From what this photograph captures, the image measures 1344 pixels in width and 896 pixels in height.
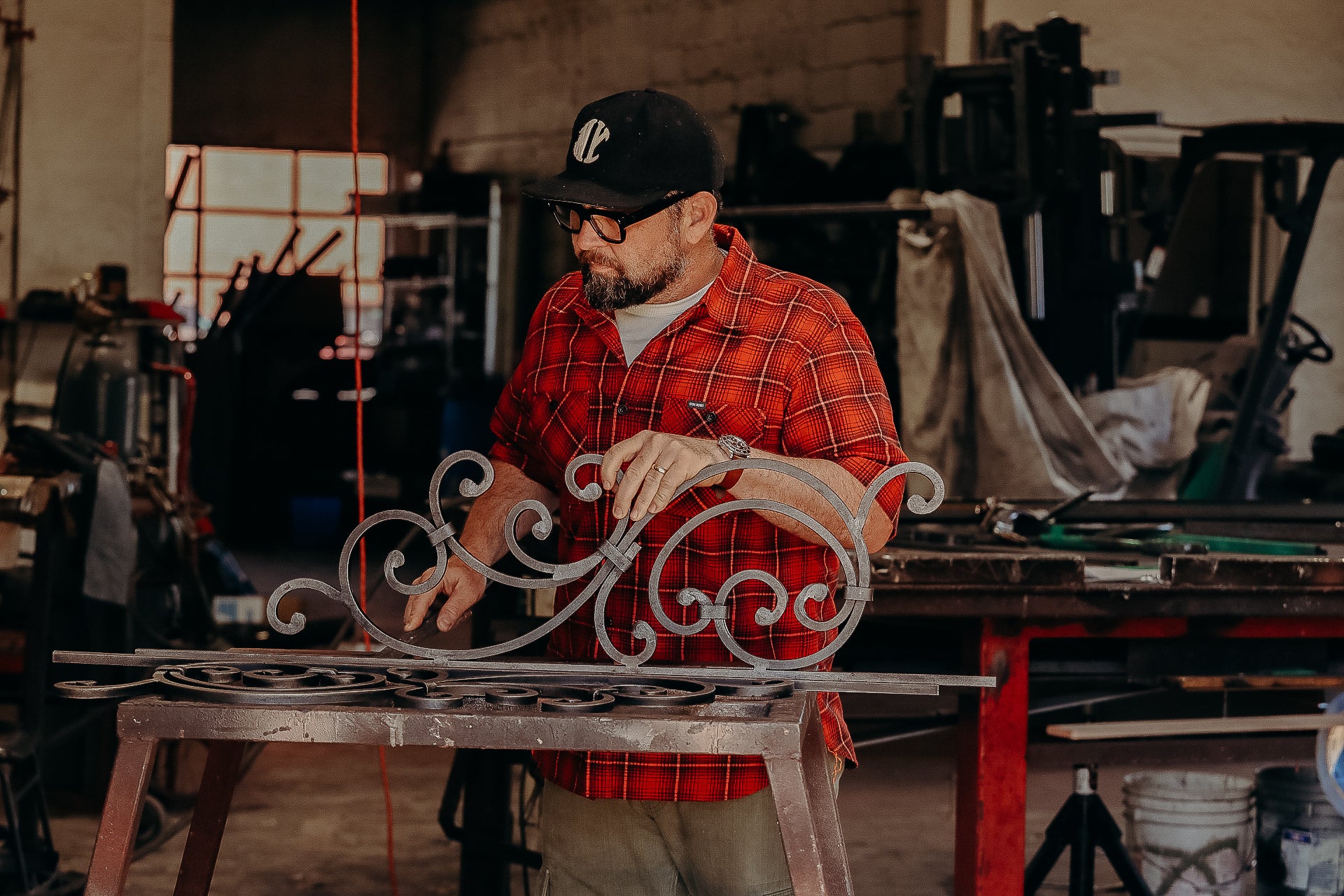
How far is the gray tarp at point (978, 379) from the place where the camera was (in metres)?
5.04

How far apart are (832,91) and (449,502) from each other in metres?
5.60

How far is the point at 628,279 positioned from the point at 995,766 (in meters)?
1.21

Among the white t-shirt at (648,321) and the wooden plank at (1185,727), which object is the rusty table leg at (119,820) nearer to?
the white t-shirt at (648,321)

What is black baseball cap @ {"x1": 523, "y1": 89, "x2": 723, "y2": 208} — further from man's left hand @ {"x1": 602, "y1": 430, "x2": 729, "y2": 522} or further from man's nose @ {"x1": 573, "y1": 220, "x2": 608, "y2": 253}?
man's left hand @ {"x1": 602, "y1": 430, "x2": 729, "y2": 522}

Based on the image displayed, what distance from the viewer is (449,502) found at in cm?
343

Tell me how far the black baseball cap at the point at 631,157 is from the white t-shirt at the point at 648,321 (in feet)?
0.55

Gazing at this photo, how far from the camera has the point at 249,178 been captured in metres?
12.7

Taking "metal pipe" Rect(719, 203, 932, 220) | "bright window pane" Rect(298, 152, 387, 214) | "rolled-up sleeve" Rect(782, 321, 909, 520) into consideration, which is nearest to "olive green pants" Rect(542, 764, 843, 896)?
"rolled-up sleeve" Rect(782, 321, 909, 520)

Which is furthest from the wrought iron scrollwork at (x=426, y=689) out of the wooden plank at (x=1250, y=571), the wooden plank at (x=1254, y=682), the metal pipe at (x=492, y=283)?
the metal pipe at (x=492, y=283)

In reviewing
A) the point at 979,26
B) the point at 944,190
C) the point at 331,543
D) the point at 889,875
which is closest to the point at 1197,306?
the point at 979,26

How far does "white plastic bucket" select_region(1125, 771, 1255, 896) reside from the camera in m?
3.15

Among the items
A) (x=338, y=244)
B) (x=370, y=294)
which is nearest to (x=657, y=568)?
(x=370, y=294)

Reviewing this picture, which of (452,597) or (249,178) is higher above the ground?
(249,178)

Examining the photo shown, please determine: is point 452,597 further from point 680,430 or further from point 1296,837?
point 1296,837
